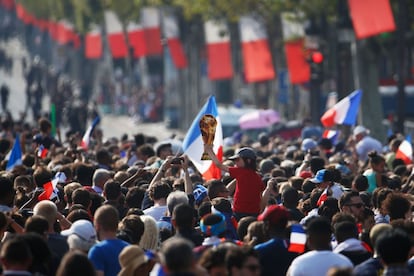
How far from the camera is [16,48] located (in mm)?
116250

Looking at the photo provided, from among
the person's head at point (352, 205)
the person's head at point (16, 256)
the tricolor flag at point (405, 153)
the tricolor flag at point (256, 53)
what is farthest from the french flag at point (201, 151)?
the tricolor flag at point (256, 53)

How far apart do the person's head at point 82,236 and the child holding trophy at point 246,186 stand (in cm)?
358

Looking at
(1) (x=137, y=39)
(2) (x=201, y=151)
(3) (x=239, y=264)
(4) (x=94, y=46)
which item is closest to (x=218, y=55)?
(1) (x=137, y=39)

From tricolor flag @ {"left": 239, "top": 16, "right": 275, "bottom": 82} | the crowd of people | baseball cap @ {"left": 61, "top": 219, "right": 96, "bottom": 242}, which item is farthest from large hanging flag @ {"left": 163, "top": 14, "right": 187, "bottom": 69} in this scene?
baseball cap @ {"left": 61, "top": 219, "right": 96, "bottom": 242}

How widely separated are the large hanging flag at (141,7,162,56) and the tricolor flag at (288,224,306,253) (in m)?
47.6

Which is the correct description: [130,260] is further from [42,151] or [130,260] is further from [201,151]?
[42,151]

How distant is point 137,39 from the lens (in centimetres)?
6191

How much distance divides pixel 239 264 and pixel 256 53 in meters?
33.3

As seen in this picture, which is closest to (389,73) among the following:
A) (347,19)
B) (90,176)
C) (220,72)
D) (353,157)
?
(220,72)

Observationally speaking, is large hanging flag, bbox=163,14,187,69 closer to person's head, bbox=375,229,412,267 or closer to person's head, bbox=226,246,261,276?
person's head, bbox=226,246,261,276

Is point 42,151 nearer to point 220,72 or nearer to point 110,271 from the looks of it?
point 110,271

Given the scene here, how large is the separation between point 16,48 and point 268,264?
106 meters

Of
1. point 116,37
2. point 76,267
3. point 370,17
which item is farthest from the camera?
point 116,37

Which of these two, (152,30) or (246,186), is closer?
(246,186)
